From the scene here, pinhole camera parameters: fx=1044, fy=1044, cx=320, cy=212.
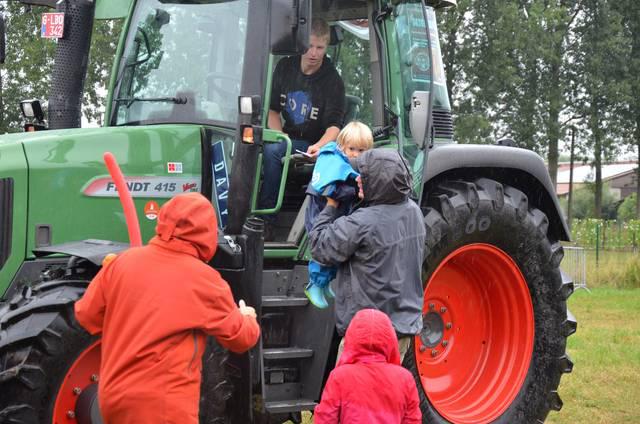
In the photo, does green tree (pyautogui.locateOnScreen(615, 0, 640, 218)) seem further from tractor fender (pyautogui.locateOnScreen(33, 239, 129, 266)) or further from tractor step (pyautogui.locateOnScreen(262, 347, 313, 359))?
tractor fender (pyautogui.locateOnScreen(33, 239, 129, 266))

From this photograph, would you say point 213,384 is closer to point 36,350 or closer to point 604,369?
point 36,350

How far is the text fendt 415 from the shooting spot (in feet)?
16.5

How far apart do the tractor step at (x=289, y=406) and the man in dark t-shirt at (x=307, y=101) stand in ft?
3.18

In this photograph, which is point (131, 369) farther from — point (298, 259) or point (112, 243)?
point (298, 259)

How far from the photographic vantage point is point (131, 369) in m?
3.92

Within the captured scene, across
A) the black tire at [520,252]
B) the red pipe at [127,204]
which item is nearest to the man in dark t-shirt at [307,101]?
the black tire at [520,252]

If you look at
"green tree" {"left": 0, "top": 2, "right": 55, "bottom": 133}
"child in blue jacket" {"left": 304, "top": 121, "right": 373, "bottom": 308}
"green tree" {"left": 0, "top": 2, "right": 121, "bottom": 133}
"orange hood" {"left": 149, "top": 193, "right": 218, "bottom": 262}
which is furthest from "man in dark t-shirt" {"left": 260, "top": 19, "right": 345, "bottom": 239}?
"green tree" {"left": 0, "top": 2, "right": 55, "bottom": 133}

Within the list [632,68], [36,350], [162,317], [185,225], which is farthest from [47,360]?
[632,68]

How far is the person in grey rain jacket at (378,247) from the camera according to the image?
489 centimetres

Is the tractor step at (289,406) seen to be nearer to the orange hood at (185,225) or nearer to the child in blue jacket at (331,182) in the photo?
the child in blue jacket at (331,182)

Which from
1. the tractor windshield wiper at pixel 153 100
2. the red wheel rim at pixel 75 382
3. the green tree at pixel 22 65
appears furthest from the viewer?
the green tree at pixel 22 65

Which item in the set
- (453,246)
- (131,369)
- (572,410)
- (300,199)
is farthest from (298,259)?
(572,410)

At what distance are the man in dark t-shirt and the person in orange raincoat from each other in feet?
5.62

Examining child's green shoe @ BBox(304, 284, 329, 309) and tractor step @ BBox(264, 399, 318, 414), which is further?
tractor step @ BBox(264, 399, 318, 414)
